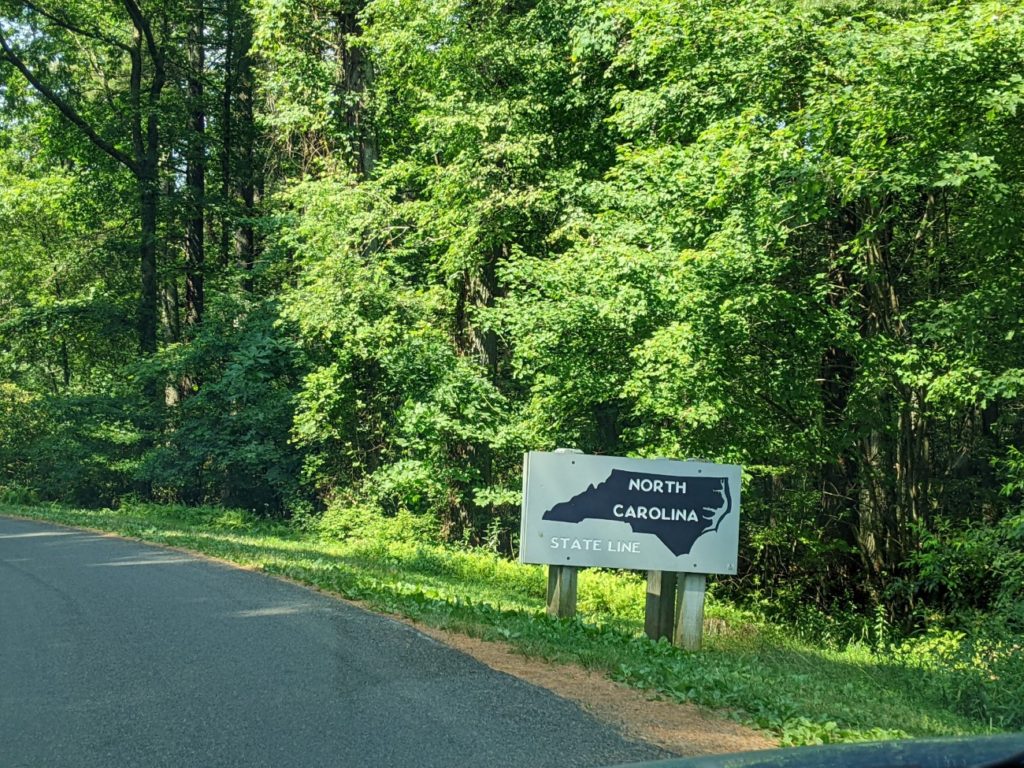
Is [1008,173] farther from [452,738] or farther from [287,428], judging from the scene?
[287,428]

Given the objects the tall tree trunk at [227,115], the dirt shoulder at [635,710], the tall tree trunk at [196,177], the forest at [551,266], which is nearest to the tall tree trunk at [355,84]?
the forest at [551,266]

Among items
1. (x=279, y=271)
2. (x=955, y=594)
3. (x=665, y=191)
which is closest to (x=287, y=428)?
(x=279, y=271)

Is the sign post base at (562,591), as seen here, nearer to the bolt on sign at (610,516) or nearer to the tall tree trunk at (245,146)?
the bolt on sign at (610,516)

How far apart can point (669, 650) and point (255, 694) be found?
13.2 feet

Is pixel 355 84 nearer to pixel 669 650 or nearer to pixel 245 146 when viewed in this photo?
pixel 245 146

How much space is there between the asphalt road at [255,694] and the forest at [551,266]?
566 cm

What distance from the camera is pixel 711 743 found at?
5.89 m

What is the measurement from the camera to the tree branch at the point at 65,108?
3145 cm

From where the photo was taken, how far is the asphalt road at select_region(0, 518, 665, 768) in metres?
5.39

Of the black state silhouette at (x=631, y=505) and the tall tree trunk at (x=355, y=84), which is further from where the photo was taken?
the tall tree trunk at (x=355, y=84)

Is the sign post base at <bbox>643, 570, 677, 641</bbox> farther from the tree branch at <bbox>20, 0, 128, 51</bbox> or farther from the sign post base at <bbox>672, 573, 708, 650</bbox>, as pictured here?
the tree branch at <bbox>20, 0, 128, 51</bbox>

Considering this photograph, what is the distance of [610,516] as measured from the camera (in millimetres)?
9656

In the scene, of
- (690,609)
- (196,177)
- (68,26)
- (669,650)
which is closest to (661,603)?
(690,609)

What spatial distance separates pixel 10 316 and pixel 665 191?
24585mm
